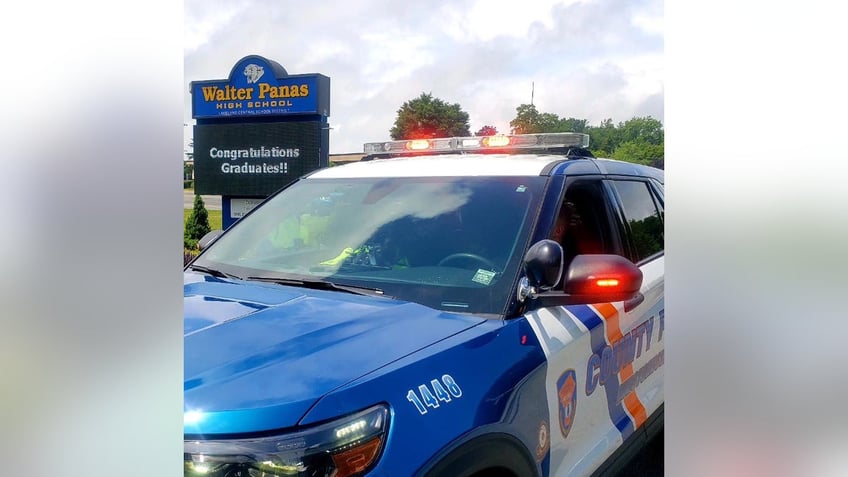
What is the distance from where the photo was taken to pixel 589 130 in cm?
272

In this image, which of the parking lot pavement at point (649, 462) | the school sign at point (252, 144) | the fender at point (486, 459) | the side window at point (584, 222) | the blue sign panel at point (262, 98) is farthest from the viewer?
the school sign at point (252, 144)

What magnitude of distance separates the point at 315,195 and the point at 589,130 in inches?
43.7

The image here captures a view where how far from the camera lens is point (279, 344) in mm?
1574

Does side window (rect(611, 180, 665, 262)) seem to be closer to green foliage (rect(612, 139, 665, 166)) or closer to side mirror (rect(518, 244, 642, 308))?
green foliage (rect(612, 139, 665, 166))

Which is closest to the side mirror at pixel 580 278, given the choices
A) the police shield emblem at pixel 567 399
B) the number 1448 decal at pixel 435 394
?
the police shield emblem at pixel 567 399

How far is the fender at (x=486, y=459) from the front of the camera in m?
1.43

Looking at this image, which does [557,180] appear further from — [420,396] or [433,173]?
[420,396]

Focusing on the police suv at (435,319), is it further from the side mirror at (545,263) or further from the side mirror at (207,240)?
the side mirror at (207,240)

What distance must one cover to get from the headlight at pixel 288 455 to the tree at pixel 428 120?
1302 millimetres

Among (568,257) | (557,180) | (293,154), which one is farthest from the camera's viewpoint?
(293,154)
